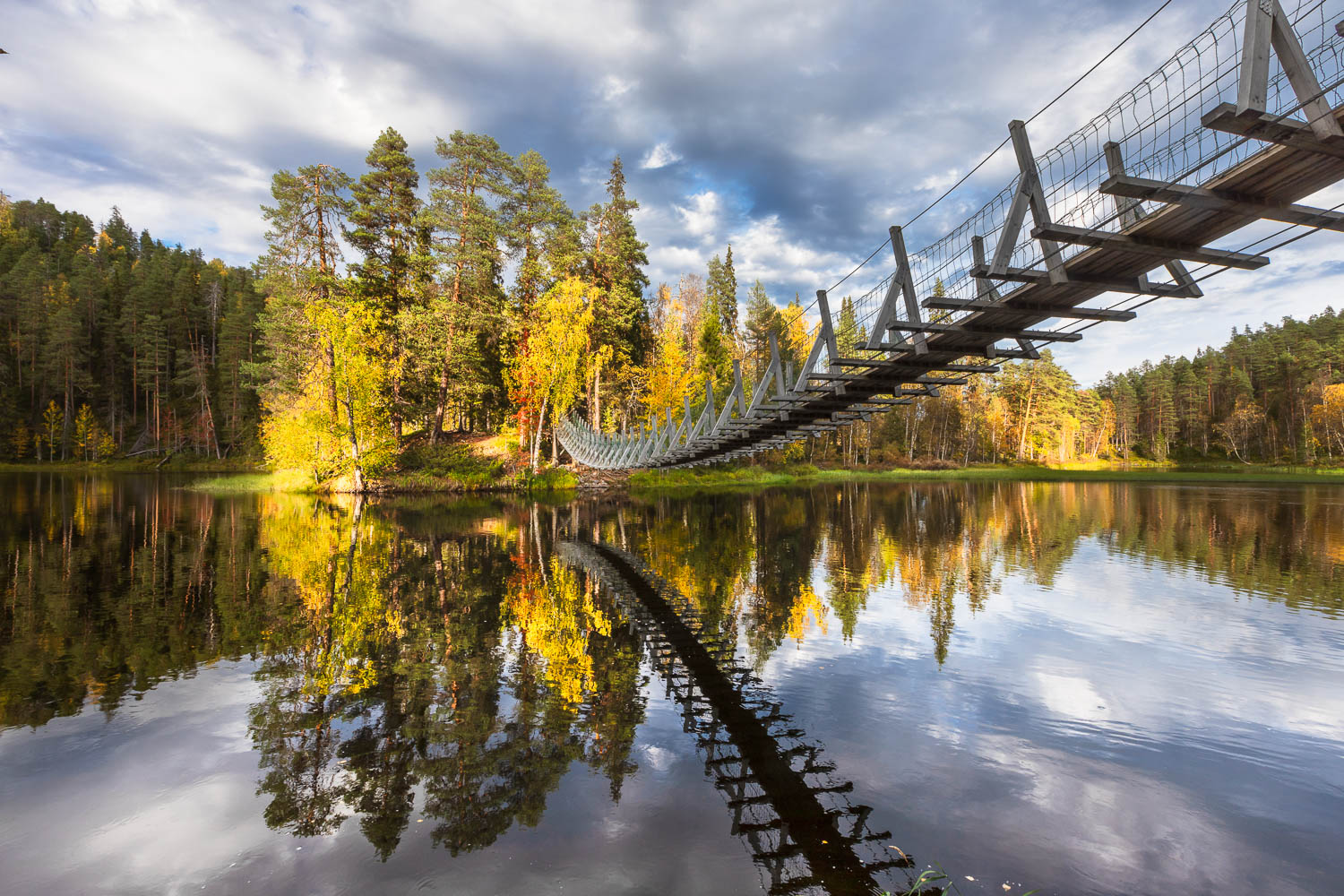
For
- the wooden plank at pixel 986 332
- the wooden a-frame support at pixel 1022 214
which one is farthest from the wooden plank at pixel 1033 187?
the wooden plank at pixel 986 332

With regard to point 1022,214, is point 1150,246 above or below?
below

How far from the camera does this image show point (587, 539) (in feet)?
51.8

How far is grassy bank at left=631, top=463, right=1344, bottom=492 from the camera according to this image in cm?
3556

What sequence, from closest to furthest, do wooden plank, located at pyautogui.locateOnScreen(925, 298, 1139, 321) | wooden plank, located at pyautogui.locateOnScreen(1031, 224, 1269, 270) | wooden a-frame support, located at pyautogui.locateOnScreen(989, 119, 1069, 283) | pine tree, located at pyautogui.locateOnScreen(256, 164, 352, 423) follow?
wooden plank, located at pyautogui.locateOnScreen(1031, 224, 1269, 270) < wooden a-frame support, located at pyautogui.locateOnScreen(989, 119, 1069, 283) < wooden plank, located at pyautogui.locateOnScreen(925, 298, 1139, 321) < pine tree, located at pyautogui.locateOnScreen(256, 164, 352, 423)

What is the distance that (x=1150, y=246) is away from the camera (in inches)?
162

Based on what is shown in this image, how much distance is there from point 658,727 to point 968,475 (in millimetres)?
51842

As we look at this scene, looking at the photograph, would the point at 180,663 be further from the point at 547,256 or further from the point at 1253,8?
the point at 547,256

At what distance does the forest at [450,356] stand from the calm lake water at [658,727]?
466cm

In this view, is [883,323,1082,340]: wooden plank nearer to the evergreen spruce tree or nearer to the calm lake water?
the calm lake water

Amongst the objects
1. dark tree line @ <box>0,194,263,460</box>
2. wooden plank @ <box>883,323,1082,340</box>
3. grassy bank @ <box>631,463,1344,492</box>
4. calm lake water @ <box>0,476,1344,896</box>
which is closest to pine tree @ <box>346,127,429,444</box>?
grassy bank @ <box>631,463,1344,492</box>

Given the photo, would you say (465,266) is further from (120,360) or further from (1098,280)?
(120,360)

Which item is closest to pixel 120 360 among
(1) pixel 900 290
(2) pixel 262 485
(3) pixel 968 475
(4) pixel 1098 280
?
(2) pixel 262 485

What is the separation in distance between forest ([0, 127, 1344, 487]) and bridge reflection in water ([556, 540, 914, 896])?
416cm

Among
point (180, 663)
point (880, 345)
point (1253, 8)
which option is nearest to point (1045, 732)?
point (880, 345)
